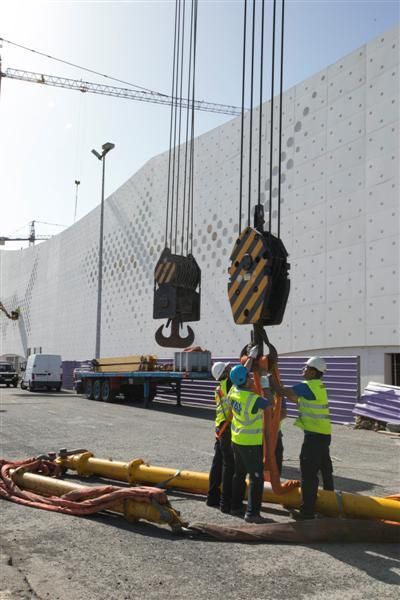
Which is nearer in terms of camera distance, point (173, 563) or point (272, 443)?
point (173, 563)

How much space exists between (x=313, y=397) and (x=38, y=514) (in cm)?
329

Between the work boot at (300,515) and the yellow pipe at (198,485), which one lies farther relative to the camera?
the work boot at (300,515)

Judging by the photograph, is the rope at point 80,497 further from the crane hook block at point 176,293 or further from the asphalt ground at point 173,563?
the crane hook block at point 176,293

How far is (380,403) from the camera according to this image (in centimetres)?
1462

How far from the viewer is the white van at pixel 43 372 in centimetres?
3022

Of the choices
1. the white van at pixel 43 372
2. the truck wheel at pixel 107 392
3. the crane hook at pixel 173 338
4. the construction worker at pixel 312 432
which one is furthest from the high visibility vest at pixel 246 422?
the white van at pixel 43 372

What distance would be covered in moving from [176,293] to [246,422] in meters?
4.32

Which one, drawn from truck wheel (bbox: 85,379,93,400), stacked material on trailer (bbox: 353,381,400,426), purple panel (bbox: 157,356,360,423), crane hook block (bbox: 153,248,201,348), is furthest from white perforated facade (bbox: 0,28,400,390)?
crane hook block (bbox: 153,248,201,348)

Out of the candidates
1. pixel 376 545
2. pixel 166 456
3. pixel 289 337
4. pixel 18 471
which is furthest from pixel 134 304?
pixel 376 545

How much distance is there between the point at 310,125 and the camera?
18516 mm

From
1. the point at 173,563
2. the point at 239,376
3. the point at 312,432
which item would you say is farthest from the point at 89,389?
the point at 173,563

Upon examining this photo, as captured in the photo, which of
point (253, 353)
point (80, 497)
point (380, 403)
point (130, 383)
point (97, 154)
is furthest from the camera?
point (97, 154)

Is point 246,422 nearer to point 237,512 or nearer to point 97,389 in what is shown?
point 237,512

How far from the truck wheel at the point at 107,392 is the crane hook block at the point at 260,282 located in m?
17.1
